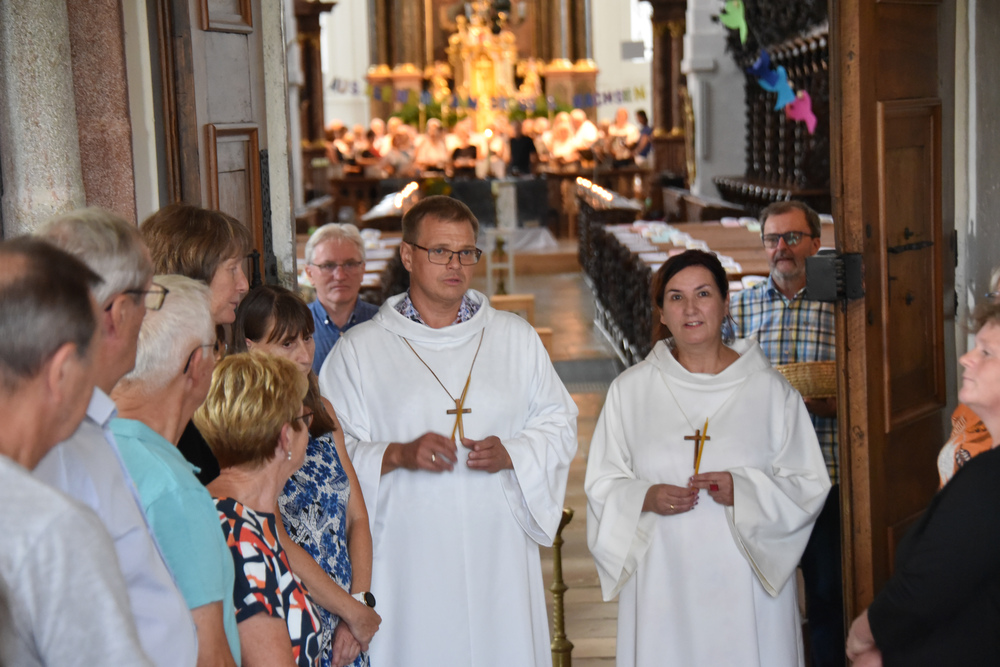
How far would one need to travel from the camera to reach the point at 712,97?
51.4ft

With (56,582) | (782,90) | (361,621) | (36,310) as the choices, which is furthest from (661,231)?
(56,582)

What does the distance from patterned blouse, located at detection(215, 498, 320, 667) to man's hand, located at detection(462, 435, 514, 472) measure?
3.09 ft

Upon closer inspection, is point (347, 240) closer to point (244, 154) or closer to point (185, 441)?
point (244, 154)

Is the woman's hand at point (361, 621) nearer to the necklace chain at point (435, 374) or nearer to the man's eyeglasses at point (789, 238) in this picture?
the necklace chain at point (435, 374)

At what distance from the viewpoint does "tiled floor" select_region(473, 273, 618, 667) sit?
4.10 m

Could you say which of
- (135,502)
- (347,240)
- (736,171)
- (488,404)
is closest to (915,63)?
(488,404)

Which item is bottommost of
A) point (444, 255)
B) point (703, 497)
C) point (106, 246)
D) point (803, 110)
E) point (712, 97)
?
point (703, 497)

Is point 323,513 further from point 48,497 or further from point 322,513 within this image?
point 48,497

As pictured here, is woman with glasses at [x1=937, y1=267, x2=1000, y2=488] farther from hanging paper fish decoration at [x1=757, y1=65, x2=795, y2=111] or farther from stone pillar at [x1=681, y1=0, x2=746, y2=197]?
stone pillar at [x1=681, y1=0, x2=746, y2=197]

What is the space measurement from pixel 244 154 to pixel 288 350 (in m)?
1.61

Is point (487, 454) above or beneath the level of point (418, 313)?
beneath

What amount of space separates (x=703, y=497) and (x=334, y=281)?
1.80 m

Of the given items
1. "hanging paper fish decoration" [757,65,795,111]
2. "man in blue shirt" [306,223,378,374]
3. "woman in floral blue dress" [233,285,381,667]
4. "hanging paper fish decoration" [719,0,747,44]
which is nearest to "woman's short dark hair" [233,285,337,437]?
"woman in floral blue dress" [233,285,381,667]

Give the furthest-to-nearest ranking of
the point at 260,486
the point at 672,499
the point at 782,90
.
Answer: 1. the point at 782,90
2. the point at 672,499
3. the point at 260,486
